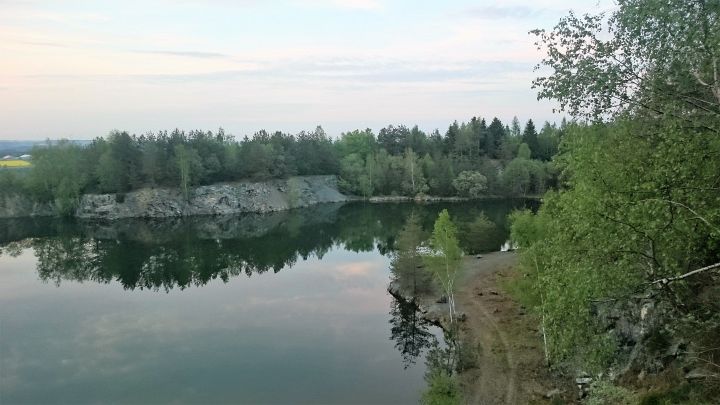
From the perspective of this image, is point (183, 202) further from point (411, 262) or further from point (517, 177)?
point (517, 177)

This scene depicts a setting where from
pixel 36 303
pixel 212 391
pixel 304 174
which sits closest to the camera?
pixel 212 391

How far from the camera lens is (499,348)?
34.7 m

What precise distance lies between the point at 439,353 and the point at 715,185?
2541 cm

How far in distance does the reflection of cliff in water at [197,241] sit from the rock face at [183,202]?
16.0 feet

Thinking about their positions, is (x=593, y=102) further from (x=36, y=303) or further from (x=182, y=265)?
(x=182, y=265)

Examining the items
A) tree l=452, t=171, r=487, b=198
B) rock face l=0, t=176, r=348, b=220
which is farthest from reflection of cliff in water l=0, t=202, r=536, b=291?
tree l=452, t=171, r=487, b=198

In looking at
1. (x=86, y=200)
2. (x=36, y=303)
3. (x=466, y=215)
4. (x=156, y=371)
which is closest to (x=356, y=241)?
(x=466, y=215)

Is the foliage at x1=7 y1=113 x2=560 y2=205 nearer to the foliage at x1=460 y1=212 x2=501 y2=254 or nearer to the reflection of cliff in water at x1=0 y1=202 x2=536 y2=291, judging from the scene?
the reflection of cliff in water at x1=0 y1=202 x2=536 y2=291

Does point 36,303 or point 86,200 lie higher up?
point 86,200

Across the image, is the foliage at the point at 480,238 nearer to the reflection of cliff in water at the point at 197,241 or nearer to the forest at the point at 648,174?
the reflection of cliff in water at the point at 197,241

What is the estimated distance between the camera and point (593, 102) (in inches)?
529

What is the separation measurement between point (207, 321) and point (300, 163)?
Answer: 99835 millimetres

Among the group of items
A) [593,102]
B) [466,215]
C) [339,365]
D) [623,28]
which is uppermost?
[623,28]

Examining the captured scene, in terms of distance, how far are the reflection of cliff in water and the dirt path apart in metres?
28.3
